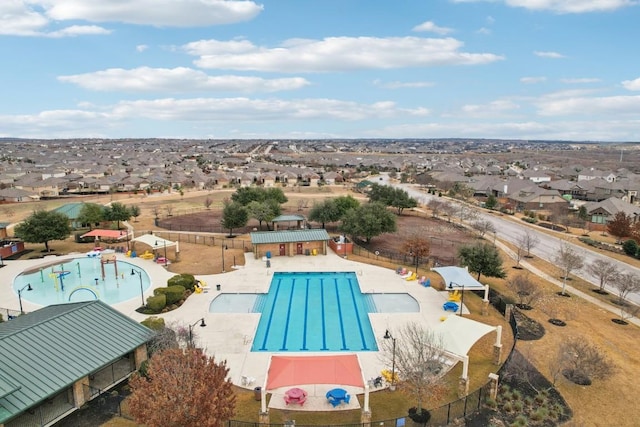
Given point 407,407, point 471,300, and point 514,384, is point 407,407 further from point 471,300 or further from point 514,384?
point 471,300

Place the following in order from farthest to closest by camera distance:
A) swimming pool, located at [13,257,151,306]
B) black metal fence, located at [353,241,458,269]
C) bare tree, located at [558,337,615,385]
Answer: black metal fence, located at [353,241,458,269]
swimming pool, located at [13,257,151,306]
bare tree, located at [558,337,615,385]

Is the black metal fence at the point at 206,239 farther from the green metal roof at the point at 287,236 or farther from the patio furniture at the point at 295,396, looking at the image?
the patio furniture at the point at 295,396

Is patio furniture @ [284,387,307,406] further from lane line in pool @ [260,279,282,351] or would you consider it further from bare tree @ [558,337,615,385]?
bare tree @ [558,337,615,385]

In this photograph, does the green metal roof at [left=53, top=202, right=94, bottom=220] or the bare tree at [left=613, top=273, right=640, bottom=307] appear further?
the green metal roof at [left=53, top=202, right=94, bottom=220]

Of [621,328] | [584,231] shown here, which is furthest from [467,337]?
[584,231]

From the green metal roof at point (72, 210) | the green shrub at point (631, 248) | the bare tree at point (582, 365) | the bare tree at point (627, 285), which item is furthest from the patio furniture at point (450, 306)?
the green metal roof at point (72, 210)

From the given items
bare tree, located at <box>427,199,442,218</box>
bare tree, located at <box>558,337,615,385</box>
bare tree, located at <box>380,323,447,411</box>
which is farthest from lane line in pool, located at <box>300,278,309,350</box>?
bare tree, located at <box>427,199,442,218</box>

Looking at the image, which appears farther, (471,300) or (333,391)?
(471,300)
